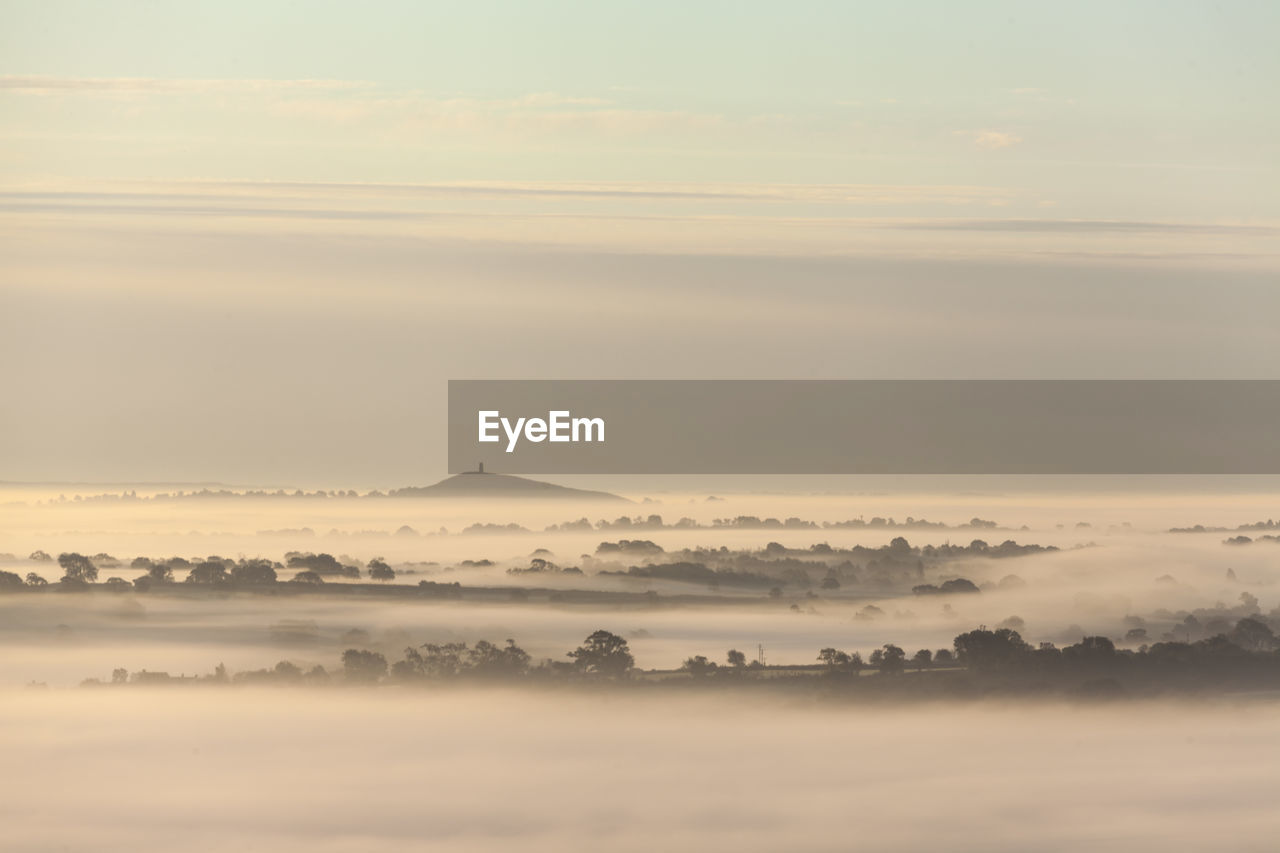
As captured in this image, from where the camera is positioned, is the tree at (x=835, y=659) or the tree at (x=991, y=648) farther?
the tree at (x=991, y=648)

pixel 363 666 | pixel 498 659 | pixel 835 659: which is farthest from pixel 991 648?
pixel 363 666

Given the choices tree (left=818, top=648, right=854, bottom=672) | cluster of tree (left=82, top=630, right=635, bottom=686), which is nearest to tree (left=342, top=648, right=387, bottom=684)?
cluster of tree (left=82, top=630, right=635, bottom=686)

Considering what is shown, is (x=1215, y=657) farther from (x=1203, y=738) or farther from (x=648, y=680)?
(x=648, y=680)

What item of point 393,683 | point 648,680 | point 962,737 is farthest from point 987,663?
point 393,683

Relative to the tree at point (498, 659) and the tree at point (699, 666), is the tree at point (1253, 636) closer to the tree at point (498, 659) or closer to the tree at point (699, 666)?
the tree at point (699, 666)

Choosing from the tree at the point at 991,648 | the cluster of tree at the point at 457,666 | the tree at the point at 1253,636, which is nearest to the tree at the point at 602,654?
the cluster of tree at the point at 457,666

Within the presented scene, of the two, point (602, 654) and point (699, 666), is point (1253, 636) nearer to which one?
point (699, 666)

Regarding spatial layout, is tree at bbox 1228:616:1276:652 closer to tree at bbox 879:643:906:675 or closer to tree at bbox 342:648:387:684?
tree at bbox 879:643:906:675
